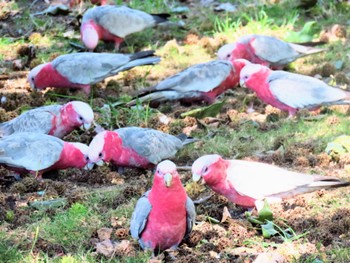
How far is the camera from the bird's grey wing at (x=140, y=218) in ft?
13.7

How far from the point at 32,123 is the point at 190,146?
4.27ft

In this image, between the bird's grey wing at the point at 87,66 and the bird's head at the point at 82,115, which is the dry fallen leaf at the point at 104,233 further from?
the bird's grey wing at the point at 87,66

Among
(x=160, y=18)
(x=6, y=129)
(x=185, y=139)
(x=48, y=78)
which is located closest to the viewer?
(x=185, y=139)

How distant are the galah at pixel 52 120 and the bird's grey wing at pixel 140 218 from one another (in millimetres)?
1942

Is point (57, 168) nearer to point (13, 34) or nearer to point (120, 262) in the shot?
point (120, 262)

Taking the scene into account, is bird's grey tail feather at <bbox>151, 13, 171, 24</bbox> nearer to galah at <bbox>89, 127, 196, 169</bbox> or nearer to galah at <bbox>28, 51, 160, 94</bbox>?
galah at <bbox>28, 51, 160, 94</bbox>

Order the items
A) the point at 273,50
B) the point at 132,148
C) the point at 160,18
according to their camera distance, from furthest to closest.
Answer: the point at 160,18, the point at 273,50, the point at 132,148

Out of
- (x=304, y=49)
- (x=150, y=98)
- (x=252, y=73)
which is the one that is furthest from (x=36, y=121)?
(x=304, y=49)

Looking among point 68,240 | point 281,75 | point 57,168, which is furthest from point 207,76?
point 68,240

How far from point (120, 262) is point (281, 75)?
319 centimetres

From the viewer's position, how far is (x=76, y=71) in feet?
23.6

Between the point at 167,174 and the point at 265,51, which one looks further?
the point at 265,51

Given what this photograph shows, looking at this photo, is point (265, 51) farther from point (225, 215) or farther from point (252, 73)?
point (225, 215)

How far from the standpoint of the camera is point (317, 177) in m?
4.70
